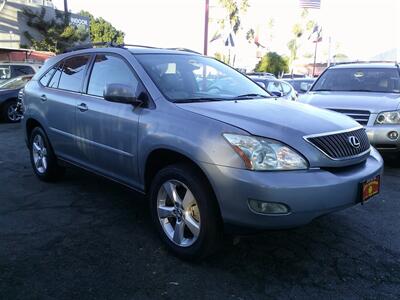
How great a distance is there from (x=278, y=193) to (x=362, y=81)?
5.25 metres

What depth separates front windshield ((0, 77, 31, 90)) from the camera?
12.8 m

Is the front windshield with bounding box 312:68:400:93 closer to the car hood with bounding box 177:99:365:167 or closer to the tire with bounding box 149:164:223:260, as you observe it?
the car hood with bounding box 177:99:365:167

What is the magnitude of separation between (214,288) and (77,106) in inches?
100

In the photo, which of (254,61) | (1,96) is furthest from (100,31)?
(1,96)

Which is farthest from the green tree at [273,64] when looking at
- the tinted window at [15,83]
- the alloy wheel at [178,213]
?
the alloy wheel at [178,213]

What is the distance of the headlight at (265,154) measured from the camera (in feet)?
9.75

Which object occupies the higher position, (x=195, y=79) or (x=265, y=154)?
(x=195, y=79)

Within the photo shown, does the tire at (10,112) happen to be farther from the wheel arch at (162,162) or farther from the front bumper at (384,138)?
the front bumper at (384,138)

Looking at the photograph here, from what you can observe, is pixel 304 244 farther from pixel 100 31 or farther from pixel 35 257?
pixel 100 31

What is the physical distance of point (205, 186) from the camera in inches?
125

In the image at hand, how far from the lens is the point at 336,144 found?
129 inches

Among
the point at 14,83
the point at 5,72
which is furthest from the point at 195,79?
the point at 5,72

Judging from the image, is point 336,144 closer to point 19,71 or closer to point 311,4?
point 19,71

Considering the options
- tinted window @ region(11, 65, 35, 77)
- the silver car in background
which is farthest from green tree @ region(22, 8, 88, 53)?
the silver car in background
